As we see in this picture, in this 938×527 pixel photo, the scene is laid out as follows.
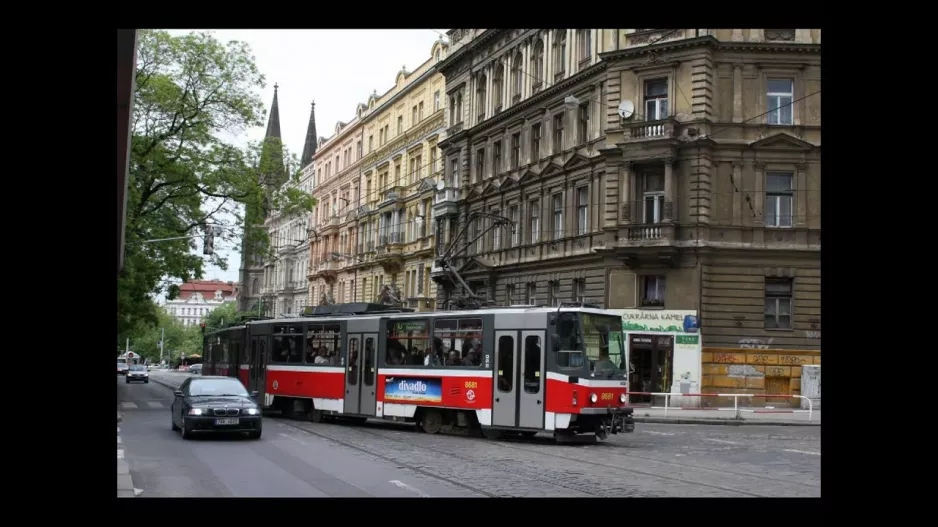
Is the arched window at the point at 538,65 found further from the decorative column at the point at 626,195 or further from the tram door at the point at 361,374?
the tram door at the point at 361,374

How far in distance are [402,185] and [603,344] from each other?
3899 centimetres

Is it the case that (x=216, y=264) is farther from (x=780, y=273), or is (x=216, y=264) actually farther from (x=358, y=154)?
(x=358, y=154)

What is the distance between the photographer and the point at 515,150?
43.9m

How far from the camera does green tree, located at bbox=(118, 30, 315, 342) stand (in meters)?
37.0

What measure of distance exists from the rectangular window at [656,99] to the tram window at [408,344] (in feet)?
51.1

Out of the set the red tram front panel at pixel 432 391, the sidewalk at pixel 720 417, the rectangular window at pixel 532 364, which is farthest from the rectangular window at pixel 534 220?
the rectangular window at pixel 532 364

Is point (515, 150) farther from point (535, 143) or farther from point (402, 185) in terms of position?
point (402, 185)

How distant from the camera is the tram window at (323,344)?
26.4 m

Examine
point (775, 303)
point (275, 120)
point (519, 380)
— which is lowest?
point (519, 380)

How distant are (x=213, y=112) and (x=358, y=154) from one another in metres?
29.8

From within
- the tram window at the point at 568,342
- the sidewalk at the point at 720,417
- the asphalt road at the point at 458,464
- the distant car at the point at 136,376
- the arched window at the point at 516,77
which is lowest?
the distant car at the point at 136,376

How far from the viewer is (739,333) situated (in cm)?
3444

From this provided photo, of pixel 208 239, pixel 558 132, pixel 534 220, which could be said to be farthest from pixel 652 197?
pixel 208 239
